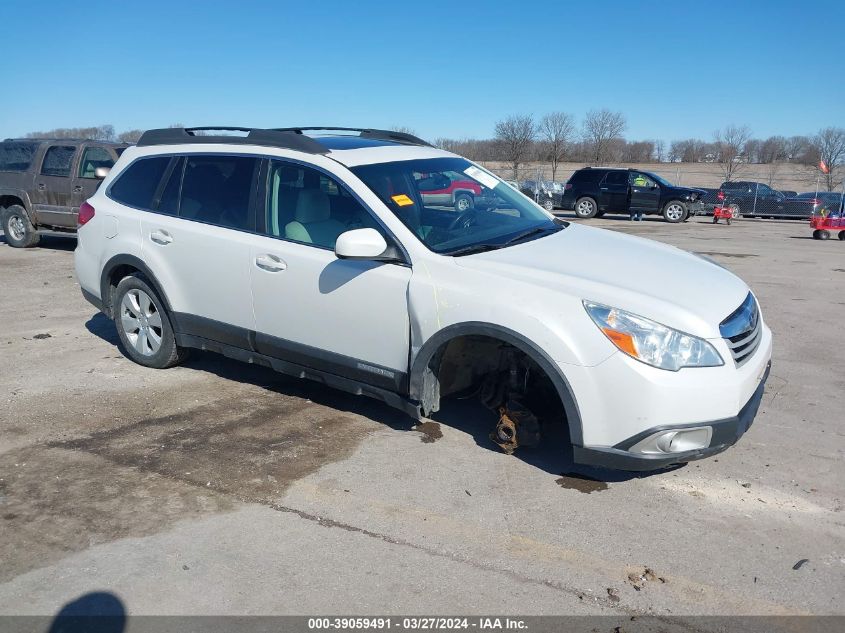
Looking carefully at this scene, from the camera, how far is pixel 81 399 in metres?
5.39

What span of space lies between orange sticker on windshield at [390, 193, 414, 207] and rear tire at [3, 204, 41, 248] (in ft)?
36.8

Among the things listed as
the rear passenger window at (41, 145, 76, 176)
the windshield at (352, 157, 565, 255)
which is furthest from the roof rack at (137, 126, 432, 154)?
the rear passenger window at (41, 145, 76, 176)

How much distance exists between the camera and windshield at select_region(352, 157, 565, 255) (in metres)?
4.52

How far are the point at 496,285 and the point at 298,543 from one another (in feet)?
5.46

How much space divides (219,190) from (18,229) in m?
10.4

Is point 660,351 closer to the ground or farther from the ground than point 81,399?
farther from the ground

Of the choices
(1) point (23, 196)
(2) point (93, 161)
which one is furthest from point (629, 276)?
(1) point (23, 196)

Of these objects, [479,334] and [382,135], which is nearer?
[479,334]

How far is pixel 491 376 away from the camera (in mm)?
4586

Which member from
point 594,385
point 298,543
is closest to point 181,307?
point 298,543

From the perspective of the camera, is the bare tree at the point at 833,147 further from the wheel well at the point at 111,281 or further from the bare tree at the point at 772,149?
the wheel well at the point at 111,281

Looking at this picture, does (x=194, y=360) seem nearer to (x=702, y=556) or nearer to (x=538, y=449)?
(x=538, y=449)

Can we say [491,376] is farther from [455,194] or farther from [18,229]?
[18,229]

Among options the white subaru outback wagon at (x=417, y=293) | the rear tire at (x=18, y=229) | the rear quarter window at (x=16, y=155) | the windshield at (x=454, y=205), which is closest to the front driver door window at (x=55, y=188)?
the rear quarter window at (x=16, y=155)
